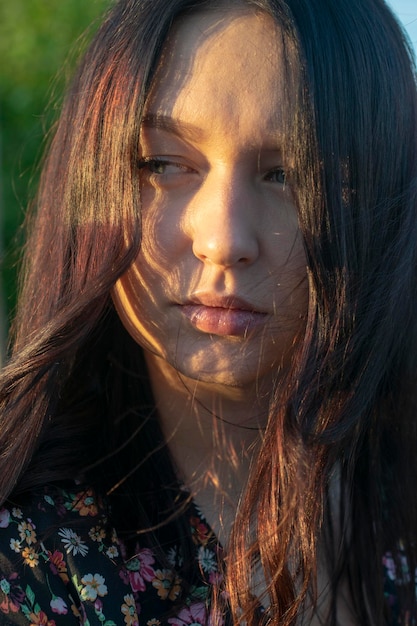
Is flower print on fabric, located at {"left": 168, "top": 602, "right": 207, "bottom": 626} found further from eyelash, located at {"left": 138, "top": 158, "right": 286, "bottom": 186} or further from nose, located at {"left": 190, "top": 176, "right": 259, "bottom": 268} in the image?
eyelash, located at {"left": 138, "top": 158, "right": 286, "bottom": 186}

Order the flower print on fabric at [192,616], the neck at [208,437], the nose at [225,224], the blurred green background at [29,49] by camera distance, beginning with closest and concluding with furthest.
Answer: the nose at [225,224] → the flower print on fabric at [192,616] → the neck at [208,437] → the blurred green background at [29,49]

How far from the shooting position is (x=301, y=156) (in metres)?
1.24

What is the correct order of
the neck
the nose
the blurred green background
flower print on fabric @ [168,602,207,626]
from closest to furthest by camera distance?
the nose → flower print on fabric @ [168,602,207,626] → the neck → the blurred green background

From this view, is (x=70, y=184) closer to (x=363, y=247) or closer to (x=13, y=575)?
(x=363, y=247)

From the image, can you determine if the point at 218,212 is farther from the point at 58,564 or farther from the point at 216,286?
the point at 58,564

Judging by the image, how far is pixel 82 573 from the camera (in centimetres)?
127

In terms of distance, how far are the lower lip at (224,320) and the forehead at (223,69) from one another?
28cm

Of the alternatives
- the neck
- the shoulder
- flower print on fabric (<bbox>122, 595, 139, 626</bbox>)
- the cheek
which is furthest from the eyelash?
flower print on fabric (<bbox>122, 595, 139, 626</bbox>)

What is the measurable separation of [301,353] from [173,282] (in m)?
0.22

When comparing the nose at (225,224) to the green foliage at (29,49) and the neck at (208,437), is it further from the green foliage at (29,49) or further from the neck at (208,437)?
the green foliage at (29,49)

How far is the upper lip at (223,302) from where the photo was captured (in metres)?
1.27

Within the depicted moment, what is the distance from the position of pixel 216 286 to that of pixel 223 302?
27mm

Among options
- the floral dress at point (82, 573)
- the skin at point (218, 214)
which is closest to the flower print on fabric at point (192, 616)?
the floral dress at point (82, 573)

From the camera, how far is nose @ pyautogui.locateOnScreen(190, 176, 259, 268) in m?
1.22
